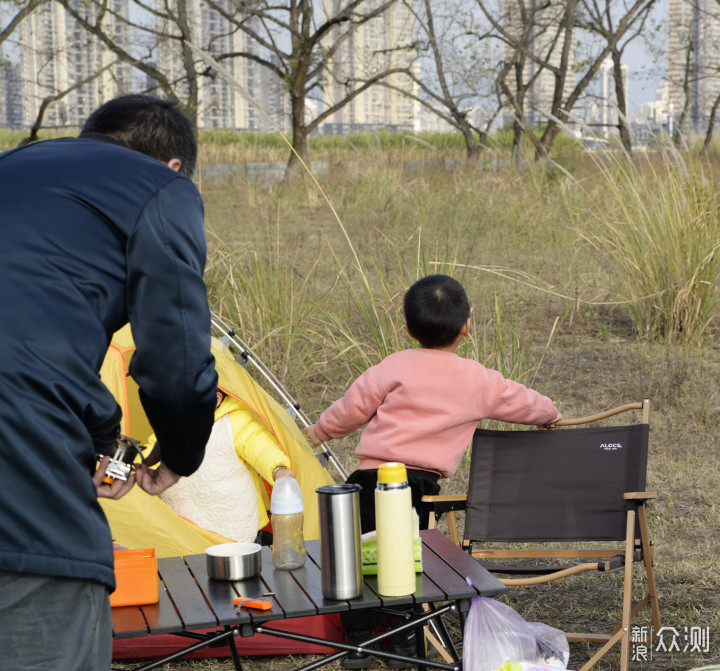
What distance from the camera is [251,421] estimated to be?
336 centimetres

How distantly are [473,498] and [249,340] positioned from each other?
2512mm

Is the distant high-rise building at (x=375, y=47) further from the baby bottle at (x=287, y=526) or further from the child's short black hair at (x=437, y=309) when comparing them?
the baby bottle at (x=287, y=526)

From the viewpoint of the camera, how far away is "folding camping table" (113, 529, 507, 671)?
2.05 meters

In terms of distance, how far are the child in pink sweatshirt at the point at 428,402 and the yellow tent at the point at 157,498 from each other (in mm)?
485

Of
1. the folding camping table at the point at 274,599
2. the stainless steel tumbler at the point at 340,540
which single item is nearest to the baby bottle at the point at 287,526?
the folding camping table at the point at 274,599

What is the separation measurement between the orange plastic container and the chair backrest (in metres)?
1.20

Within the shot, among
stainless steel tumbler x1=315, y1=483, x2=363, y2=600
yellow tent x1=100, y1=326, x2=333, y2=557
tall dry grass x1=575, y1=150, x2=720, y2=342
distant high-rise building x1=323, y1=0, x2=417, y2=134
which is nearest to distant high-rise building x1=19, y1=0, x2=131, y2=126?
distant high-rise building x1=323, y1=0, x2=417, y2=134

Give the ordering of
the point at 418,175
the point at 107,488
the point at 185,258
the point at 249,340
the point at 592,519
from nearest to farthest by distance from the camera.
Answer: the point at 185,258, the point at 107,488, the point at 592,519, the point at 249,340, the point at 418,175

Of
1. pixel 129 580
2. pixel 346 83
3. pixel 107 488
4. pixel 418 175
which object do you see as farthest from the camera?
pixel 346 83

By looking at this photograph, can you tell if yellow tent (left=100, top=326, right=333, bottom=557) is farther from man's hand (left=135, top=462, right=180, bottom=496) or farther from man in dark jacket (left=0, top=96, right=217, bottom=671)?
man in dark jacket (left=0, top=96, right=217, bottom=671)

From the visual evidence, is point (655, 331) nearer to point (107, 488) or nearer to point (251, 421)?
point (251, 421)

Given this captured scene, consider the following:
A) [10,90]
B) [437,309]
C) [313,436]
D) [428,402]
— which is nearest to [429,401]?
[428,402]

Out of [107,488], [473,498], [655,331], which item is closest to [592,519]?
[473,498]

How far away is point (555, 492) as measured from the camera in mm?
3115
